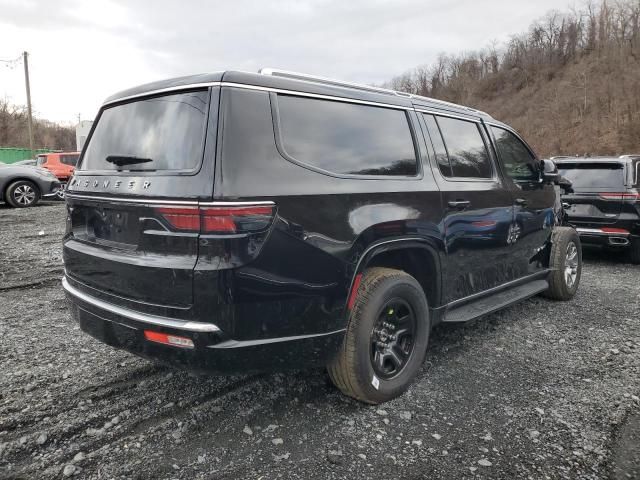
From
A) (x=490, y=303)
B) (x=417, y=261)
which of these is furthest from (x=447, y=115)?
(x=490, y=303)

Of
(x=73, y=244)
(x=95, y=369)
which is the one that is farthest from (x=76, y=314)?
(x=95, y=369)

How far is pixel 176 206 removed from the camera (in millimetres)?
2229

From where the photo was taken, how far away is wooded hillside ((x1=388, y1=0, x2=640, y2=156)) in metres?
31.0

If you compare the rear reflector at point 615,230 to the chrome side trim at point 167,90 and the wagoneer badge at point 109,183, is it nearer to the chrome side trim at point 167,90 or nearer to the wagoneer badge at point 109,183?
the chrome side trim at point 167,90

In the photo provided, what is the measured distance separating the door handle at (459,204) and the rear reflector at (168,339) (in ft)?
6.49

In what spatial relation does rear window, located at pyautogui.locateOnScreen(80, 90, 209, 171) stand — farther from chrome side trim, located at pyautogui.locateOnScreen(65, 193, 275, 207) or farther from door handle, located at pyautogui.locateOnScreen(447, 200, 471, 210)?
door handle, located at pyautogui.locateOnScreen(447, 200, 471, 210)

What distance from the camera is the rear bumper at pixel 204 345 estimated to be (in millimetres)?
2244

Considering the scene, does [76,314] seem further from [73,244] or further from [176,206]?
[176,206]

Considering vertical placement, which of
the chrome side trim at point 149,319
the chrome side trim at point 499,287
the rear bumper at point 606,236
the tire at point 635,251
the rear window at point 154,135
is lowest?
the tire at point 635,251

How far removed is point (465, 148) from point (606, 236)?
13.9 feet

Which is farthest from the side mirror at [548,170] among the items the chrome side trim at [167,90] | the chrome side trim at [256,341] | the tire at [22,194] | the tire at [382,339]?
the tire at [22,194]

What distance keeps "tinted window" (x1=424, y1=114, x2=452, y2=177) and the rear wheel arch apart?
0.64 meters

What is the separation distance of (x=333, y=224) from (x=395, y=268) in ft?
2.73

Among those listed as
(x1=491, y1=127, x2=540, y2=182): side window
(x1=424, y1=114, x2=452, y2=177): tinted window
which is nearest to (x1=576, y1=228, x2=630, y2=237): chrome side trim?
(x1=491, y1=127, x2=540, y2=182): side window
